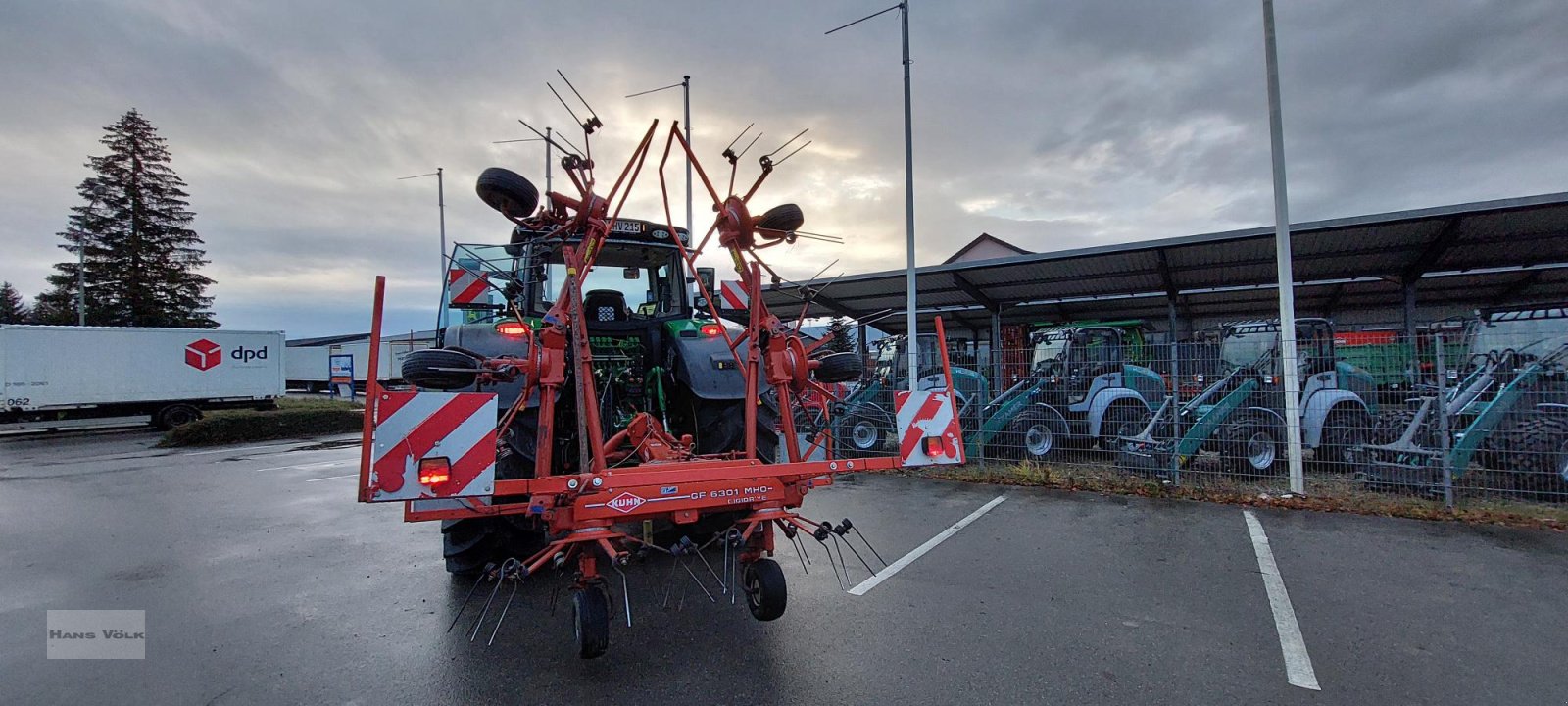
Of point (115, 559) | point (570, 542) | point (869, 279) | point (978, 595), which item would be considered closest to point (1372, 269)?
point (869, 279)

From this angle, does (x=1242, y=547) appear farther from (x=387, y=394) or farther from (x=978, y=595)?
(x=387, y=394)

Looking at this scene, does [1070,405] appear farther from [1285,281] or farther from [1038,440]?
[1285,281]

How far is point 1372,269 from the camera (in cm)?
1134

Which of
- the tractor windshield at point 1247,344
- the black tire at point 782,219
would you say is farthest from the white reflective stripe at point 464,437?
the tractor windshield at point 1247,344

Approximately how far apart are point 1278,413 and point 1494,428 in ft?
5.24

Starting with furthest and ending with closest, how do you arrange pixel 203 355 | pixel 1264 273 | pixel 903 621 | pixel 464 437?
1. pixel 203 355
2. pixel 1264 273
3. pixel 903 621
4. pixel 464 437

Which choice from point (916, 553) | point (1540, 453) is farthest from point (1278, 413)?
point (916, 553)

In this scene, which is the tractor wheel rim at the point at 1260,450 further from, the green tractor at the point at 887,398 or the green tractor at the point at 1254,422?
the green tractor at the point at 887,398

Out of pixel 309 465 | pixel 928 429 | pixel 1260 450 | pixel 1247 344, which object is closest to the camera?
pixel 928 429

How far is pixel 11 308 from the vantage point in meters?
40.6

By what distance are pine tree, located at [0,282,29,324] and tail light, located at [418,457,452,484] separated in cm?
5235

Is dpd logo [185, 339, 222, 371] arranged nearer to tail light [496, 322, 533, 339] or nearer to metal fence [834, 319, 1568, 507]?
metal fence [834, 319, 1568, 507]

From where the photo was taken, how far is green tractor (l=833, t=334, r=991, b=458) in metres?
9.08

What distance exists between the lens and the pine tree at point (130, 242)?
27.0m
